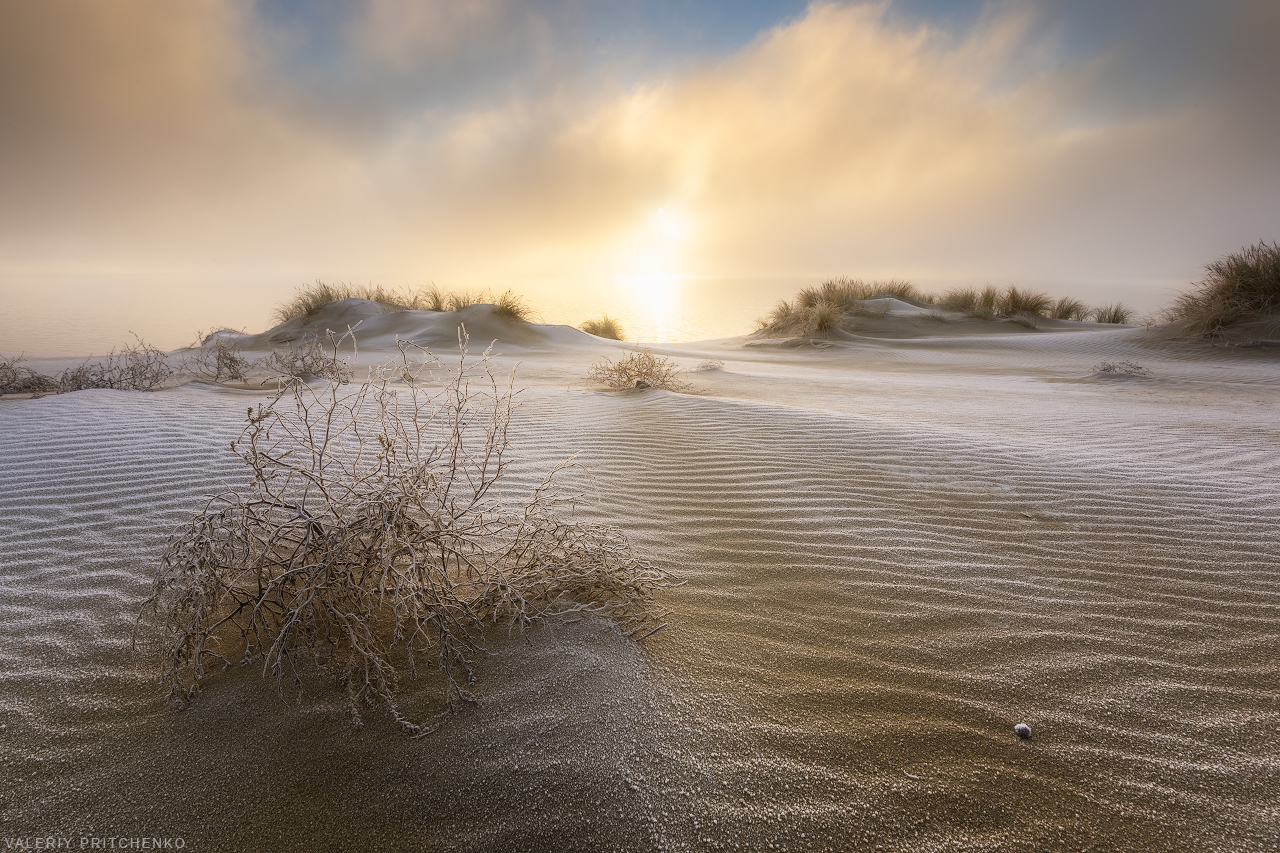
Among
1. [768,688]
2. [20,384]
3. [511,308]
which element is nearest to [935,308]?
[511,308]

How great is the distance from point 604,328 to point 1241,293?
1614 centimetres

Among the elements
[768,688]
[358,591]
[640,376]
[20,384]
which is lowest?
[768,688]

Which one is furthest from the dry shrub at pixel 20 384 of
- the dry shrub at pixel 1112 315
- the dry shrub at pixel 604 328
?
the dry shrub at pixel 1112 315

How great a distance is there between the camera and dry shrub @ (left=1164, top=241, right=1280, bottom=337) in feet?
36.1

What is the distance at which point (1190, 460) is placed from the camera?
13.6 ft

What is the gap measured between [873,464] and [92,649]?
420 centimetres

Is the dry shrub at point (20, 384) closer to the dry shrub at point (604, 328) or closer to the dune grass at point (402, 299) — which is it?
the dune grass at point (402, 299)

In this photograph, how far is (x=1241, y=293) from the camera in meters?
11.2

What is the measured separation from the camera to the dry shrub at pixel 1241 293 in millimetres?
11000

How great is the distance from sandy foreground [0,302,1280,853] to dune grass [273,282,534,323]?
39.9 feet

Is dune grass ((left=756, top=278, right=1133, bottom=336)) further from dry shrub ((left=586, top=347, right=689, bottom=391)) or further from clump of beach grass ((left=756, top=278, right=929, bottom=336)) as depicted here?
dry shrub ((left=586, top=347, right=689, bottom=391))

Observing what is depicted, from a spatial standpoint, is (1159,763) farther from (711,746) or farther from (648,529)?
(648,529)

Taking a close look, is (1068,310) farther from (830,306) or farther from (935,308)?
(830,306)

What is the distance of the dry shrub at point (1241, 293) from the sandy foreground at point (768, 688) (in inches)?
399
